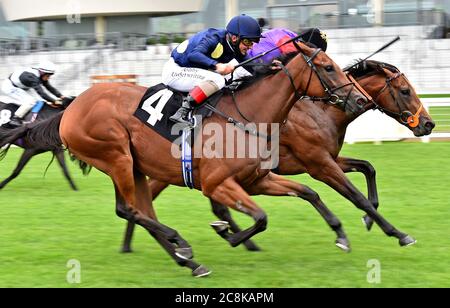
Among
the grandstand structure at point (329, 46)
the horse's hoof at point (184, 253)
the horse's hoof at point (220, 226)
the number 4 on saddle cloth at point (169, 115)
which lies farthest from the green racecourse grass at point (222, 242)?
the grandstand structure at point (329, 46)

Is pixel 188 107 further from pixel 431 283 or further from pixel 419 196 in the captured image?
pixel 419 196

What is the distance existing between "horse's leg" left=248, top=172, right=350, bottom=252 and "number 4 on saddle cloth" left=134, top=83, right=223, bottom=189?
20.2 inches

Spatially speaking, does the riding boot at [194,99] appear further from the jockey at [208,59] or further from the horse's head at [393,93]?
the horse's head at [393,93]

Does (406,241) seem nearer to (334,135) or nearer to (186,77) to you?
(334,135)

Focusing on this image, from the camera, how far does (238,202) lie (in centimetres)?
552

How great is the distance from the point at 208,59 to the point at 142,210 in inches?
51.7

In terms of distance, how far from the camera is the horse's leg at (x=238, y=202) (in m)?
5.49

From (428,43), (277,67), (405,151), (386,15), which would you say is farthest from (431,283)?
(386,15)

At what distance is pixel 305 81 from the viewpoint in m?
5.73

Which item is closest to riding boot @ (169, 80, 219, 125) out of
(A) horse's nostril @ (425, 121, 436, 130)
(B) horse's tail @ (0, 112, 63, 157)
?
(B) horse's tail @ (0, 112, 63, 157)

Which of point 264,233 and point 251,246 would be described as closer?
point 251,246

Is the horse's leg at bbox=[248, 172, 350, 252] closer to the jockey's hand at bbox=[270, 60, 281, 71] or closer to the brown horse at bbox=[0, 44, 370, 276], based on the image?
the brown horse at bbox=[0, 44, 370, 276]

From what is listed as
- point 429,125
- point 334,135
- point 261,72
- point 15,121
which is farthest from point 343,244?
point 15,121

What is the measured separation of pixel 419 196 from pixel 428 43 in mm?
15884
